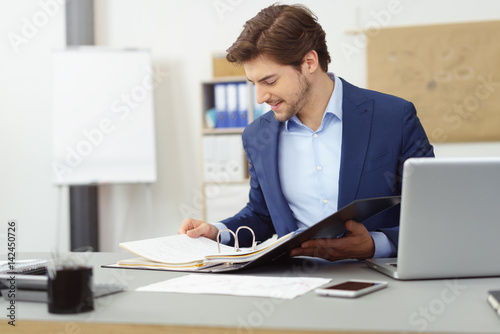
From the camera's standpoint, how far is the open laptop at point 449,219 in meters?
1.04

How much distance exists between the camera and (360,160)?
6.00 feet

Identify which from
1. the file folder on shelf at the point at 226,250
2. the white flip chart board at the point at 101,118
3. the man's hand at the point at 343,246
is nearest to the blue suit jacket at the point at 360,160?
the file folder on shelf at the point at 226,250

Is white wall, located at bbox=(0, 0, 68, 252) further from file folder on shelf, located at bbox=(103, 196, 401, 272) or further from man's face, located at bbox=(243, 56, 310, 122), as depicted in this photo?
file folder on shelf, located at bbox=(103, 196, 401, 272)

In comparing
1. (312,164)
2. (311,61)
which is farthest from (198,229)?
(311,61)

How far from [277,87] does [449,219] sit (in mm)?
997

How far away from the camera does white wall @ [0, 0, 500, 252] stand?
13.6 ft

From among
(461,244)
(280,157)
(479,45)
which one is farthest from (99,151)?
(461,244)

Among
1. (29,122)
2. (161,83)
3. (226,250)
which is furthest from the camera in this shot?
(161,83)

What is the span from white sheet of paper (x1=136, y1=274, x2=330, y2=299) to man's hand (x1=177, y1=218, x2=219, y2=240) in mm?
339

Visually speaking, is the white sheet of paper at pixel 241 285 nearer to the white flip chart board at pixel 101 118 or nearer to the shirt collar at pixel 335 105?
the shirt collar at pixel 335 105

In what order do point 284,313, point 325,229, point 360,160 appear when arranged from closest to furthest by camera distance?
point 284,313 < point 325,229 < point 360,160

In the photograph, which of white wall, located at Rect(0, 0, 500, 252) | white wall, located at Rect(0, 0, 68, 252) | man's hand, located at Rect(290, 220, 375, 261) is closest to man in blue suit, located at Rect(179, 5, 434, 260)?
man's hand, located at Rect(290, 220, 375, 261)

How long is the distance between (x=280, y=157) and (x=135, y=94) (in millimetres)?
2325

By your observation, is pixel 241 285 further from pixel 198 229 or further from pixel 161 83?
pixel 161 83
